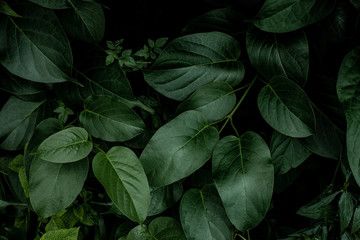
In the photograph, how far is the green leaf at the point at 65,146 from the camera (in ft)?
2.27

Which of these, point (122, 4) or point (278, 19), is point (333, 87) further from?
point (122, 4)

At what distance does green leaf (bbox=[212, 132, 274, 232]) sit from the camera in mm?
705

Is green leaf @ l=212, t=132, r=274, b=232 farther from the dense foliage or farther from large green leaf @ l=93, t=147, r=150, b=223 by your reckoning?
large green leaf @ l=93, t=147, r=150, b=223

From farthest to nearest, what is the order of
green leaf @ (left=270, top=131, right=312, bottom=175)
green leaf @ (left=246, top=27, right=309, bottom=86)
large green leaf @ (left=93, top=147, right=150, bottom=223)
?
green leaf @ (left=270, top=131, right=312, bottom=175), green leaf @ (left=246, top=27, right=309, bottom=86), large green leaf @ (left=93, top=147, right=150, bottom=223)

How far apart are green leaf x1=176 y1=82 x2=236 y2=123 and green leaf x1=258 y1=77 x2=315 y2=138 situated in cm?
9

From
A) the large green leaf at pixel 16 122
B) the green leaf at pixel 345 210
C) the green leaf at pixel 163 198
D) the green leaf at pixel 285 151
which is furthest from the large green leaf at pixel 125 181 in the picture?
the green leaf at pixel 345 210

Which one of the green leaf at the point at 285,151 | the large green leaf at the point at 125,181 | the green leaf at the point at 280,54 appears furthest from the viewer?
the green leaf at the point at 285,151

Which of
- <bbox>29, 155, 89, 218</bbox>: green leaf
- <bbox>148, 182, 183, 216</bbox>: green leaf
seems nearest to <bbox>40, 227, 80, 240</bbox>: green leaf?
<bbox>29, 155, 89, 218</bbox>: green leaf

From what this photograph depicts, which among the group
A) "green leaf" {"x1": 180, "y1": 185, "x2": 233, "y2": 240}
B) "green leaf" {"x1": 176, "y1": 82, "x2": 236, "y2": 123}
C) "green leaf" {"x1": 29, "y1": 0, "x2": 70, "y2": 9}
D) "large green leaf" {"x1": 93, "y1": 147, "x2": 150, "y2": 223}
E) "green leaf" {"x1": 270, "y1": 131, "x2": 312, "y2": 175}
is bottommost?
"green leaf" {"x1": 180, "y1": 185, "x2": 233, "y2": 240}

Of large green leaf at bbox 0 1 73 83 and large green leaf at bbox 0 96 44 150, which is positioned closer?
large green leaf at bbox 0 1 73 83

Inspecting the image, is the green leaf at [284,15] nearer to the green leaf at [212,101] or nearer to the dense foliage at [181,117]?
the dense foliage at [181,117]

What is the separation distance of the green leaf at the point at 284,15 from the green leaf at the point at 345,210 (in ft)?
1.62

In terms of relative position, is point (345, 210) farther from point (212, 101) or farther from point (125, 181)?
point (125, 181)

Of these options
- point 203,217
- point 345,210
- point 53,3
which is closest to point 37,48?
point 53,3
